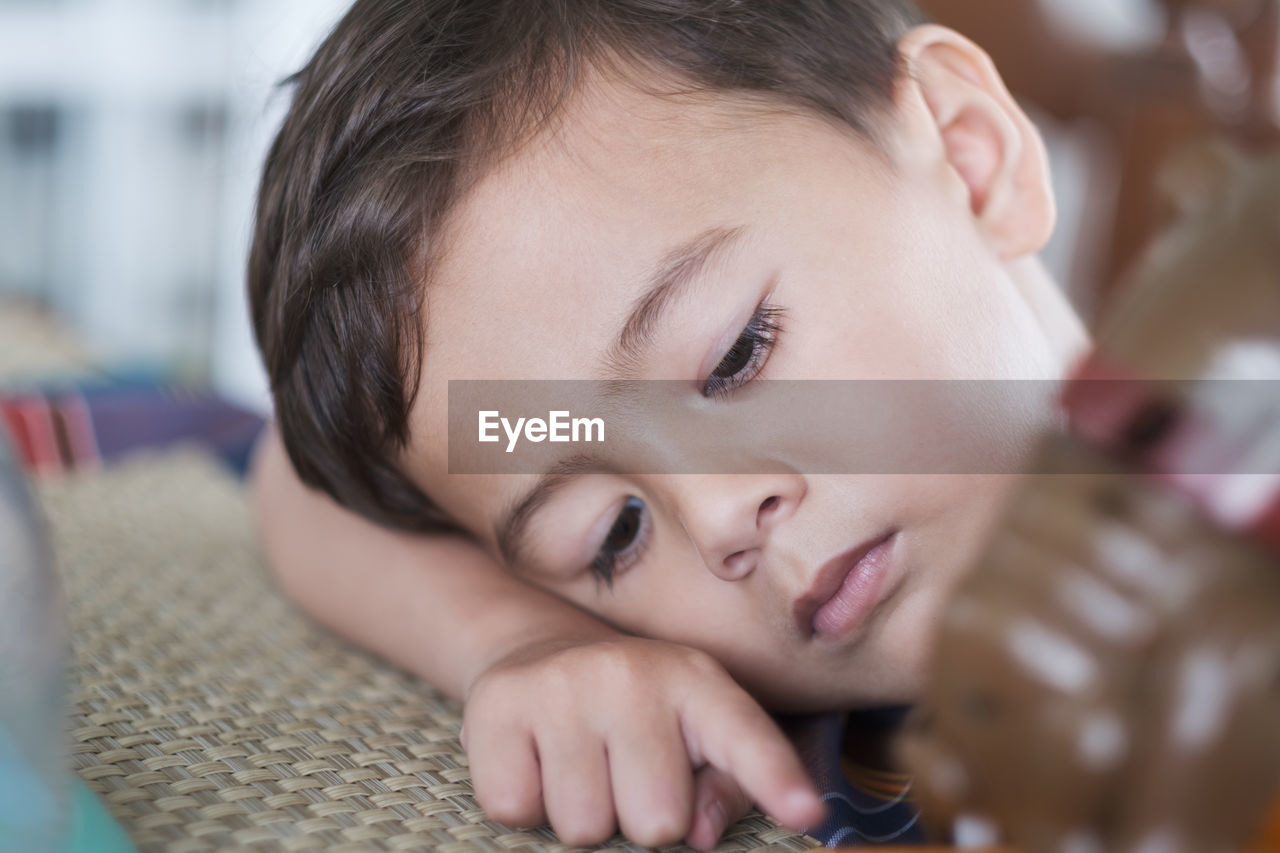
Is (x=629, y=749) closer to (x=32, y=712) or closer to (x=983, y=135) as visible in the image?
(x=32, y=712)

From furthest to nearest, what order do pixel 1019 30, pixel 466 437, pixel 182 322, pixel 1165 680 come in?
pixel 182 322, pixel 1019 30, pixel 466 437, pixel 1165 680

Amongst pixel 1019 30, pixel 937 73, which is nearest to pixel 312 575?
pixel 937 73

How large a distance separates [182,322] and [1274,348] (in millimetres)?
3116

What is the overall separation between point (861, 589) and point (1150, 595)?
28 cm

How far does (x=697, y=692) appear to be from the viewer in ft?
1.79

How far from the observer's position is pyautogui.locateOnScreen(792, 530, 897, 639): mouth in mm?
590

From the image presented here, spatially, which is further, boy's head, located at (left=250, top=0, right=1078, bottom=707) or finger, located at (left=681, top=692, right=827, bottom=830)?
boy's head, located at (left=250, top=0, right=1078, bottom=707)

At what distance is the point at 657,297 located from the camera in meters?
0.60

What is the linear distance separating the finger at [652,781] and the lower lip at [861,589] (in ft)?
0.38

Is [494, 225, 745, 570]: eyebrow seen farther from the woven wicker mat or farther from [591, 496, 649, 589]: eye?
the woven wicker mat

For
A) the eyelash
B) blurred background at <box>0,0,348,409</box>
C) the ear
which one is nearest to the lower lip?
the eyelash

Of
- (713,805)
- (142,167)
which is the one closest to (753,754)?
(713,805)

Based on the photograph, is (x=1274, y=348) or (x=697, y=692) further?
(x=697, y=692)

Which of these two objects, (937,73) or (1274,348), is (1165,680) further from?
(937,73)
